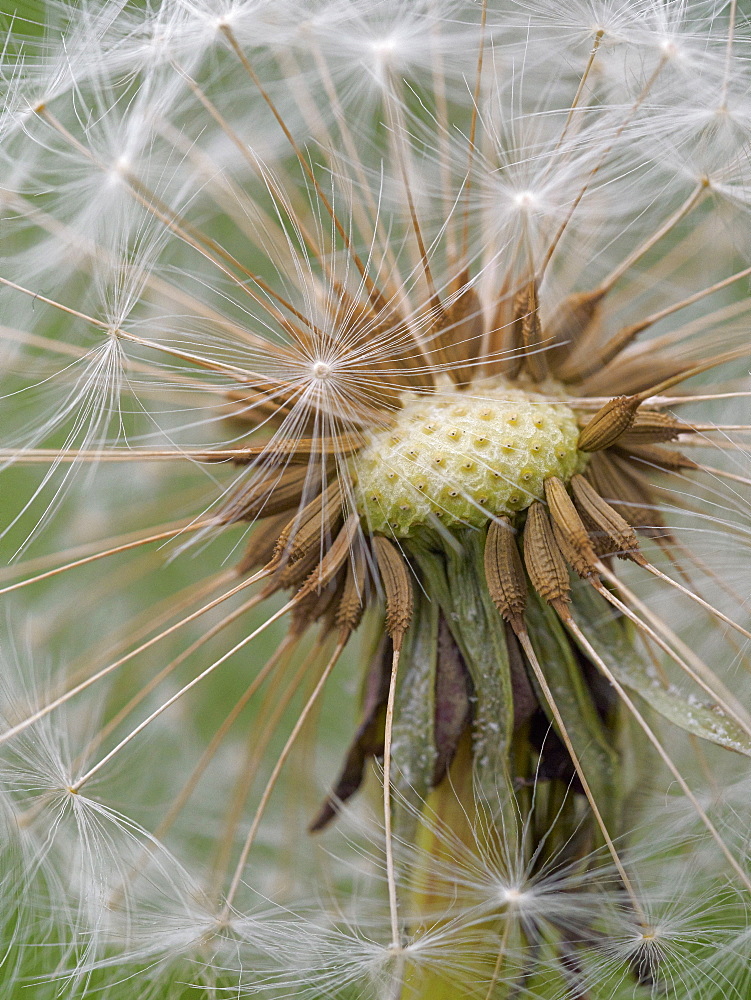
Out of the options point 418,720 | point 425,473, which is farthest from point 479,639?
point 425,473

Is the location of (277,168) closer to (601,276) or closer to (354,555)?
(601,276)

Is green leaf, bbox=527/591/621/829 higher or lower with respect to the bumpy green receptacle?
lower

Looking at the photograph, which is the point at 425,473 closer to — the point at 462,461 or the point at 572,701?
the point at 462,461

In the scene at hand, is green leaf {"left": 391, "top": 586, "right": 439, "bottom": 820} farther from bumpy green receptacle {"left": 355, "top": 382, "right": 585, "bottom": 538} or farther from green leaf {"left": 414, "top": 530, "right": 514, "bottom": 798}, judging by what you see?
bumpy green receptacle {"left": 355, "top": 382, "right": 585, "bottom": 538}

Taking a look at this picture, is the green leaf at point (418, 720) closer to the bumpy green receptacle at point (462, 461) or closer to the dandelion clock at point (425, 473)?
the dandelion clock at point (425, 473)

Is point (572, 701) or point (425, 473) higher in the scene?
point (425, 473)

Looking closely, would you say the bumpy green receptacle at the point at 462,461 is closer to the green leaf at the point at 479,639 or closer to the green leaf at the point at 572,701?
the green leaf at the point at 479,639

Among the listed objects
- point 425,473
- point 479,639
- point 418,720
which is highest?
point 425,473

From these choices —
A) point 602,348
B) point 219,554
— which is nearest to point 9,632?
point 219,554

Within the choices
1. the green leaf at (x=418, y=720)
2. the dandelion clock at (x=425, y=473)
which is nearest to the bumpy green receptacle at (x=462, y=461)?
the dandelion clock at (x=425, y=473)

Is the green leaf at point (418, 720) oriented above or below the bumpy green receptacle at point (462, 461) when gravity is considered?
below

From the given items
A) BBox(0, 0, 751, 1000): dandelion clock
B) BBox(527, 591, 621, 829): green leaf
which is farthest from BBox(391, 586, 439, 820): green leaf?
BBox(527, 591, 621, 829): green leaf

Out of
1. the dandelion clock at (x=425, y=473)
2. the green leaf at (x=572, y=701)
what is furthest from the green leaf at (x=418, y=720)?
the green leaf at (x=572, y=701)
